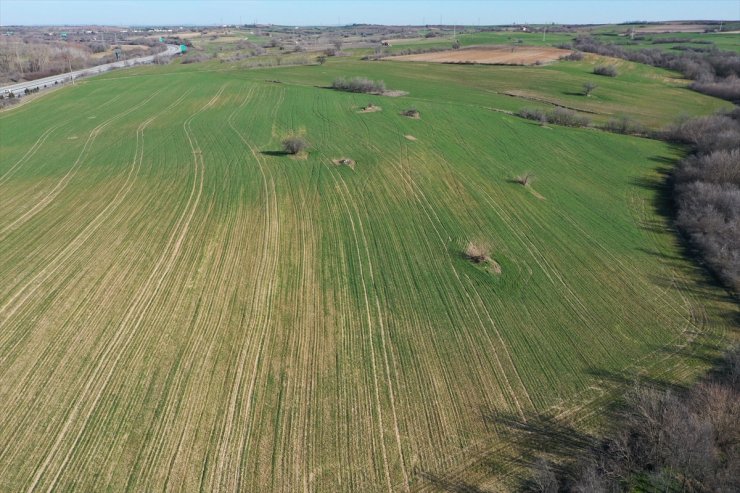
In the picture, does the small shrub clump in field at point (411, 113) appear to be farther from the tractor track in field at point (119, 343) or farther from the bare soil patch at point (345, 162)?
the tractor track in field at point (119, 343)

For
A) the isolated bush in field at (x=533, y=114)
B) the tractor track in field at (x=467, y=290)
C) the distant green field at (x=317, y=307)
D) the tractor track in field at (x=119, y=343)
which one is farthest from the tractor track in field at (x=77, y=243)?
the isolated bush in field at (x=533, y=114)

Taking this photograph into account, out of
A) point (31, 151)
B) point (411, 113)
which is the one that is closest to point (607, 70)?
point (411, 113)

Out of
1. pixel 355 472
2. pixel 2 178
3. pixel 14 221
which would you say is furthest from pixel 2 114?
pixel 355 472

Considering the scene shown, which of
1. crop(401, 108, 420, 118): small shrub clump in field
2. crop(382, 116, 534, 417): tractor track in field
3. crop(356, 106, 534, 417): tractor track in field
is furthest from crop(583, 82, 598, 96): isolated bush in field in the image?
crop(382, 116, 534, 417): tractor track in field

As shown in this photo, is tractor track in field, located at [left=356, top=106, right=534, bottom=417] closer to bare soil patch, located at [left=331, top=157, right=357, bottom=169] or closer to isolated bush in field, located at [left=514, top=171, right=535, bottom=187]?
bare soil patch, located at [left=331, top=157, right=357, bottom=169]

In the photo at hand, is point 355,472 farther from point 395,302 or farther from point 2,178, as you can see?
point 2,178

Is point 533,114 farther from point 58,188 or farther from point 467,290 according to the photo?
point 58,188

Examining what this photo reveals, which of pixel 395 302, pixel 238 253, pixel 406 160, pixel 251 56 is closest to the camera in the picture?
pixel 395 302
